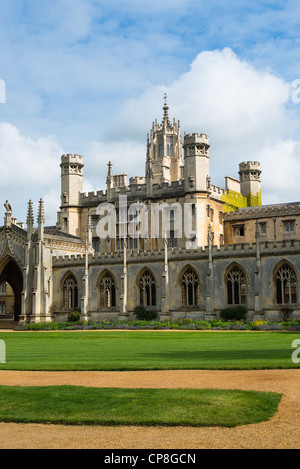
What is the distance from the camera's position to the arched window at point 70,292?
2032 inches

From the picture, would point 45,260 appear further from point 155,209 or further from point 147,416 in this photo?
point 147,416

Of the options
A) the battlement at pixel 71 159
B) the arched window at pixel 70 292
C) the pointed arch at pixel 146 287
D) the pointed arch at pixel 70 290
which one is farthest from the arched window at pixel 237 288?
the battlement at pixel 71 159

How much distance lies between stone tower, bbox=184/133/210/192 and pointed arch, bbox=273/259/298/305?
1716 centimetres

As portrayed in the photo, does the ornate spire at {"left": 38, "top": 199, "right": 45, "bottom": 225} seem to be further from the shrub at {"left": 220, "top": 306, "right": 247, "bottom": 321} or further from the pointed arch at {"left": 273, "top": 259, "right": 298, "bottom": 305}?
the pointed arch at {"left": 273, "top": 259, "right": 298, "bottom": 305}

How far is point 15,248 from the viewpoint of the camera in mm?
52781

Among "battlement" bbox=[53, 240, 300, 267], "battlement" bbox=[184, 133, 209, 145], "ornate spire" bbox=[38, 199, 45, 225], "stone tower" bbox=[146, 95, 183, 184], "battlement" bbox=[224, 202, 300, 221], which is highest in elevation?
"stone tower" bbox=[146, 95, 183, 184]

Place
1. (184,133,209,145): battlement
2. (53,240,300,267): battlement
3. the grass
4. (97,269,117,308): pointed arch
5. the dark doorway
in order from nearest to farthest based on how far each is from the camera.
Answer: the grass → (53,240,300,267): battlement → (97,269,117,308): pointed arch → the dark doorway → (184,133,209,145): battlement

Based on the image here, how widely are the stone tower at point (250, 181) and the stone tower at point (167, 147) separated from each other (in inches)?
454

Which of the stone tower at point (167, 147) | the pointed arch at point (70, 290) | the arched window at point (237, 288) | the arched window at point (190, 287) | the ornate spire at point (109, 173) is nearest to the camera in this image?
the arched window at point (237, 288)

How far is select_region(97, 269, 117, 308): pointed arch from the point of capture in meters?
49.5

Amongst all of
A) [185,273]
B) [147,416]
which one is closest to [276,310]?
[185,273]

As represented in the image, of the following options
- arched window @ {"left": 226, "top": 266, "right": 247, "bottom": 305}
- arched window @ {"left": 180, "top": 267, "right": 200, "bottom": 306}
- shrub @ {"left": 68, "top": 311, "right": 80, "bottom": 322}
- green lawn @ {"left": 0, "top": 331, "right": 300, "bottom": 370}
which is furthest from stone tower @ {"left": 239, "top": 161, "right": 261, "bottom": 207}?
green lawn @ {"left": 0, "top": 331, "right": 300, "bottom": 370}

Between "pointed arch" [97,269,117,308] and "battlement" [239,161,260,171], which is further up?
"battlement" [239,161,260,171]

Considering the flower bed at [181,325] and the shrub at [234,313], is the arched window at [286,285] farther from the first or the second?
the flower bed at [181,325]
